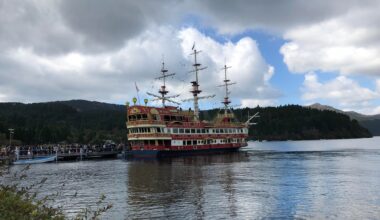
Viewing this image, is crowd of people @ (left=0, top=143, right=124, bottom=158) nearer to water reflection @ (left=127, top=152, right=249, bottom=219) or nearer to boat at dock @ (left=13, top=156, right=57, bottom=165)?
boat at dock @ (left=13, top=156, right=57, bottom=165)

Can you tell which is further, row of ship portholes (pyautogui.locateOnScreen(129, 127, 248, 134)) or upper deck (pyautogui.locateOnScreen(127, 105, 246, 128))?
row of ship portholes (pyautogui.locateOnScreen(129, 127, 248, 134))

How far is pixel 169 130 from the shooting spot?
7588 centimetres

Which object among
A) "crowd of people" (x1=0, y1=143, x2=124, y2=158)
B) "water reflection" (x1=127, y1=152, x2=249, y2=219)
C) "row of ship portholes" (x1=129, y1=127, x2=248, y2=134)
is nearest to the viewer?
"water reflection" (x1=127, y1=152, x2=249, y2=219)

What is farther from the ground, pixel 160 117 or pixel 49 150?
pixel 160 117

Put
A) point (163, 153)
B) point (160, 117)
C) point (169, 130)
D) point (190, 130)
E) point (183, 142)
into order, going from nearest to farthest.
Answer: point (163, 153) → point (160, 117) → point (169, 130) → point (183, 142) → point (190, 130)

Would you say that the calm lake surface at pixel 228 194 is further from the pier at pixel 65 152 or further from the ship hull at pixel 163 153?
the ship hull at pixel 163 153

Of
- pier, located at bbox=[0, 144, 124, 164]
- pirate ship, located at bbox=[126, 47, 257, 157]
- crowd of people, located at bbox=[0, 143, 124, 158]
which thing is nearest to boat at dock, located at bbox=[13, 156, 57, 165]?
pier, located at bbox=[0, 144, 124, 164]

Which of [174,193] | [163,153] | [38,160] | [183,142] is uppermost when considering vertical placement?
[183,142]

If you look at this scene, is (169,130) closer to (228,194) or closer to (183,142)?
(183,142)

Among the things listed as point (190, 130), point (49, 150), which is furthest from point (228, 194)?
point (49, 150)

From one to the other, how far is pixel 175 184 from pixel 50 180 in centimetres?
1433

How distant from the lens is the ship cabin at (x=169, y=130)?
73.7 m

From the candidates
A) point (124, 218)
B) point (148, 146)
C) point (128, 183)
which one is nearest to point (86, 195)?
point (128, 183)

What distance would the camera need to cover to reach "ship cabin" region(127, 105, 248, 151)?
242 feet
